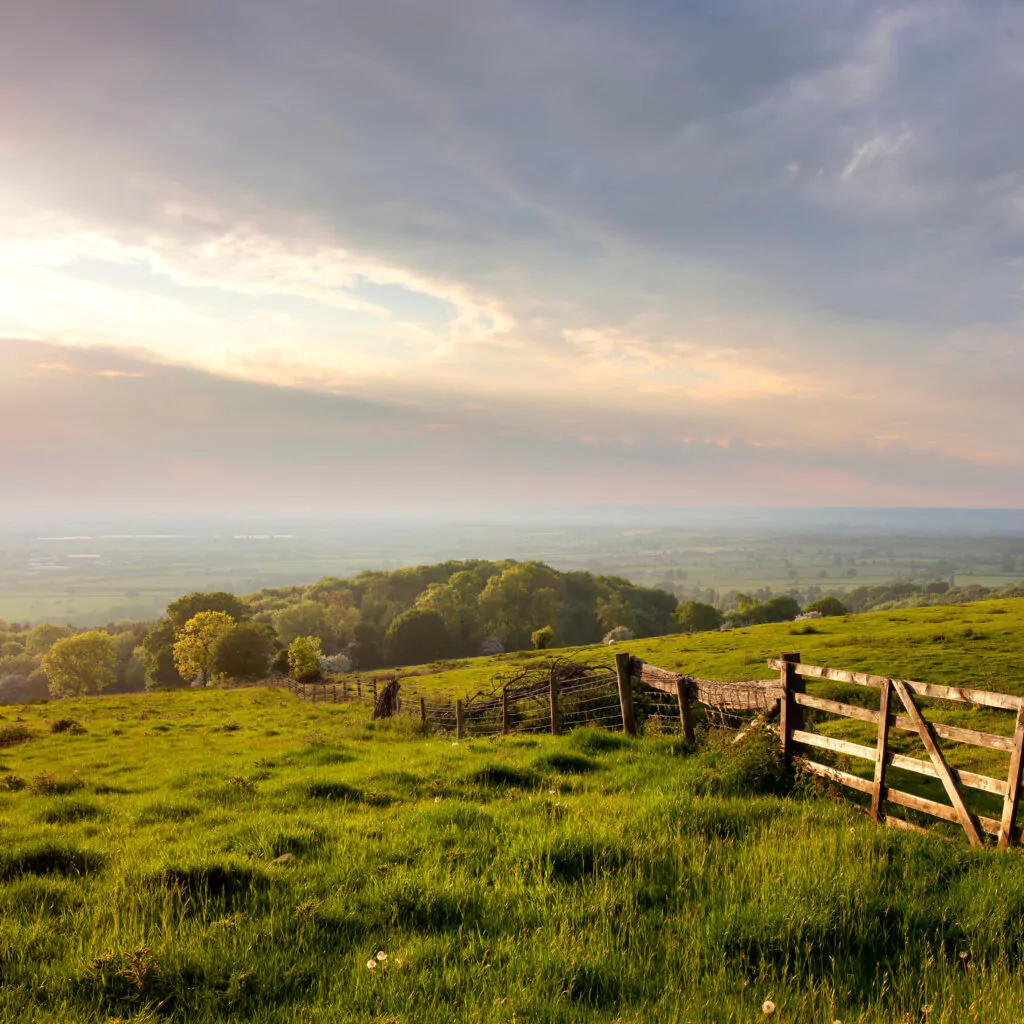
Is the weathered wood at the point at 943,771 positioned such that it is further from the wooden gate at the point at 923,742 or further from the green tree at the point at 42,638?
the green tree at the point at 42,638

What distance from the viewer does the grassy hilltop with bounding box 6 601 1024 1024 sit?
448cm

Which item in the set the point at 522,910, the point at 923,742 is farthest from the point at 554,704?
the point at 522,910

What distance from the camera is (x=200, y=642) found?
79.3 metres

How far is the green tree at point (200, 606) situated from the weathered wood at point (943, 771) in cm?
9383

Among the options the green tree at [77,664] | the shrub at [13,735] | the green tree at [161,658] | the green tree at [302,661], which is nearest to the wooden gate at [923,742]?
the shrub at [13,735]

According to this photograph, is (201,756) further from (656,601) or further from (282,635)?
(656,601)

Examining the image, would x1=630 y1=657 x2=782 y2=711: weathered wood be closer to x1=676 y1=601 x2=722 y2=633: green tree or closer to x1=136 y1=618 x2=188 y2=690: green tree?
x1=136 y1=618 x2=188 y2=690: green tree

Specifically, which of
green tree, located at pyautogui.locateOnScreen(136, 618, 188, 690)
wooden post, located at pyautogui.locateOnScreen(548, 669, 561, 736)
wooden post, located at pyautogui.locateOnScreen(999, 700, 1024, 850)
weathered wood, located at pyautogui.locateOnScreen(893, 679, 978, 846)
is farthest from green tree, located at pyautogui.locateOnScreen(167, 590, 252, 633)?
wooden post, located at pyautogui.locateOnScreen(999, 700, 1024, 850)

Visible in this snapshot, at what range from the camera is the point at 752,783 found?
9859 millimetres

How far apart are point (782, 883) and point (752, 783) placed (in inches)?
162

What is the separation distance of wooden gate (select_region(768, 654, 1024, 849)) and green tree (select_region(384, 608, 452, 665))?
4035 inches

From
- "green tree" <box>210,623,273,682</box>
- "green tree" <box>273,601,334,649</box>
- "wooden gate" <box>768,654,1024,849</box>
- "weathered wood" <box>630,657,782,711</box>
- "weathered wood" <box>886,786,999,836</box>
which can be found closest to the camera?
"wooden gate" <box>768,654,1024,849</box>

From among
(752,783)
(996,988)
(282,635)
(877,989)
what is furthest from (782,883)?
(282,635)

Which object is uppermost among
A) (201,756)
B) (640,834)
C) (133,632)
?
(640,834)
